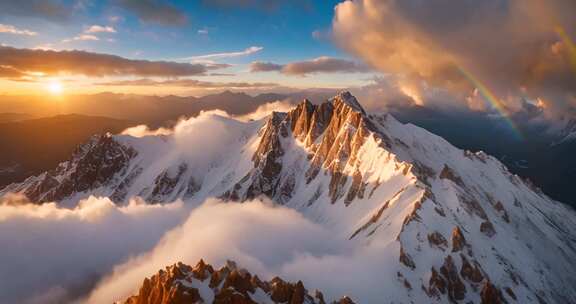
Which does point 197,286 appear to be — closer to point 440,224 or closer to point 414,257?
point 414,257

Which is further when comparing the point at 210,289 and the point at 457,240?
the point at 457,240

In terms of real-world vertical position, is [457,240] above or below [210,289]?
below

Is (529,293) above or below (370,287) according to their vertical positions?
below

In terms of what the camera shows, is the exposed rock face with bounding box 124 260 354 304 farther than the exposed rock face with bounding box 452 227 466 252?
No

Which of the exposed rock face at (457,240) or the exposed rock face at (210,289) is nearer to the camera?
the exposed rock face at (210,289)

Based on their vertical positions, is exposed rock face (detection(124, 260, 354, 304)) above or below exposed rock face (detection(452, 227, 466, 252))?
above

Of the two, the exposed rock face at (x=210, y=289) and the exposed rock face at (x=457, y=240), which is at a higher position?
the exposed rock face at (x=210, y=289)

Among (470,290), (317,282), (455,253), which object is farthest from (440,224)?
(317,282)

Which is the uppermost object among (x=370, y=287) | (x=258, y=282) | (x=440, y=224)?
(x=258, y=282)
